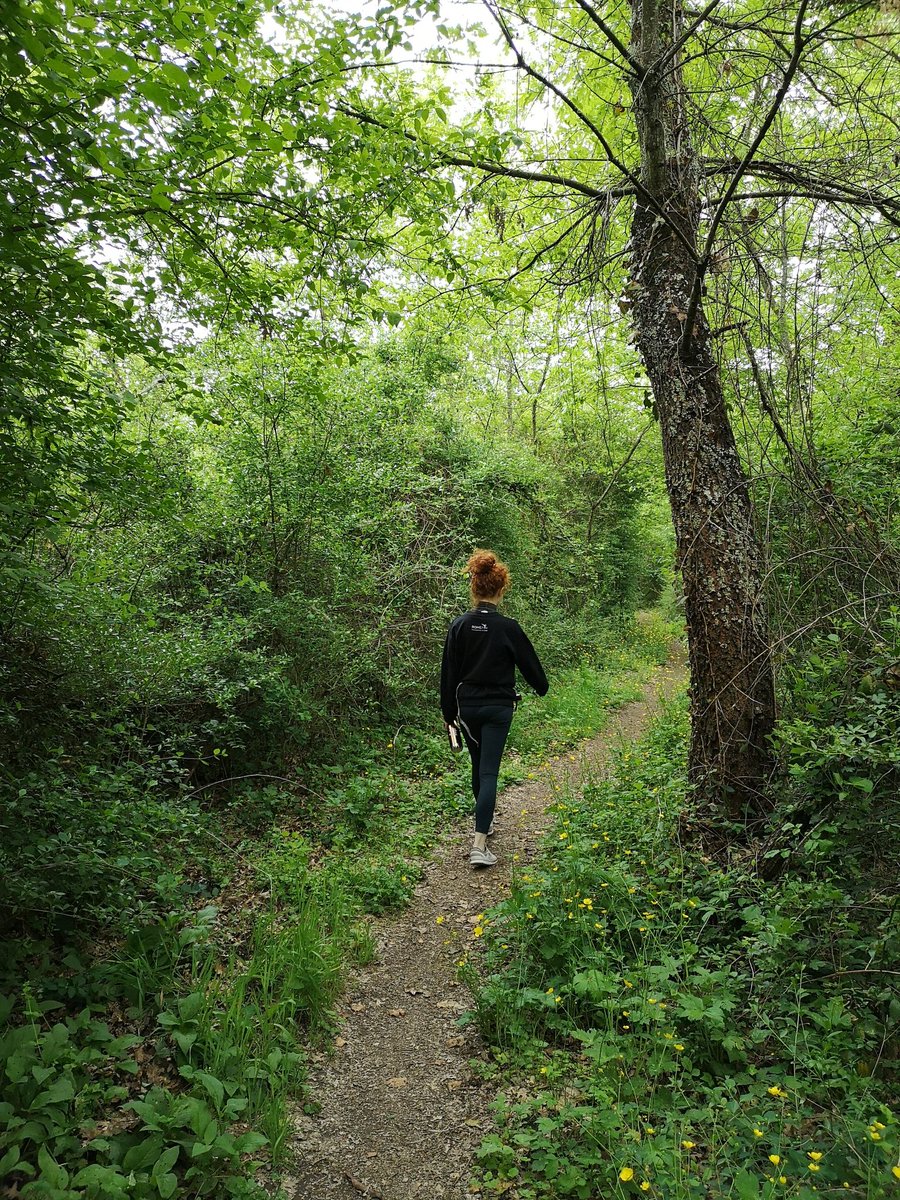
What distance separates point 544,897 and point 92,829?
2.59 metres

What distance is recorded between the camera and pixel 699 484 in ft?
12.5

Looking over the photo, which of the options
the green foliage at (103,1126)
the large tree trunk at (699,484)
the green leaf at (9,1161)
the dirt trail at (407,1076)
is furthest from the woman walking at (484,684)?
the green leaf at (9,1161)

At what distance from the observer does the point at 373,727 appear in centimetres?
741

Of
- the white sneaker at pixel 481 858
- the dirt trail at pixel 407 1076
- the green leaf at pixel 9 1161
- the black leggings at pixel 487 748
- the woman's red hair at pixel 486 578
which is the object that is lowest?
the dirt trail at pixel 407 1076

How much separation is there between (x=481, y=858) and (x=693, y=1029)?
2219 mm

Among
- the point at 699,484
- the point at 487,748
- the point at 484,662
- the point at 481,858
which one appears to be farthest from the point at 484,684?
the point at 699,484

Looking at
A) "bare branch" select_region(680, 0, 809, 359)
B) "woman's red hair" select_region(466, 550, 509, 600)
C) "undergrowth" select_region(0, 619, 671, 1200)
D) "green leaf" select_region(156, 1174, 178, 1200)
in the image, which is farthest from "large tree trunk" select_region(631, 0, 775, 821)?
"green leaf" select_region(156, 1174, 178, 1200)

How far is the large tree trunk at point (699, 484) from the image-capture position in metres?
3.62

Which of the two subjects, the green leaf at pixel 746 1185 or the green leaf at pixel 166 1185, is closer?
the green leaf at pixel 746 1185

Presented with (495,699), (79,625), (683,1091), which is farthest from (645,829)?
(79,625)

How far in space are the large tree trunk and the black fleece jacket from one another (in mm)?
1421

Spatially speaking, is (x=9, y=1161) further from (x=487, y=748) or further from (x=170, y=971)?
(x=487, y=748)

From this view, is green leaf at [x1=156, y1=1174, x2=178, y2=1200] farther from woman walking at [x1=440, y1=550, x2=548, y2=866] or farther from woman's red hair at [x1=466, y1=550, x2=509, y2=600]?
woman's red hair at [x1=466, y1=550, x2=509, y2=600]

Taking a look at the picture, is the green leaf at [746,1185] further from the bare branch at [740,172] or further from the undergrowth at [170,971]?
the bare branch at [740,172]
